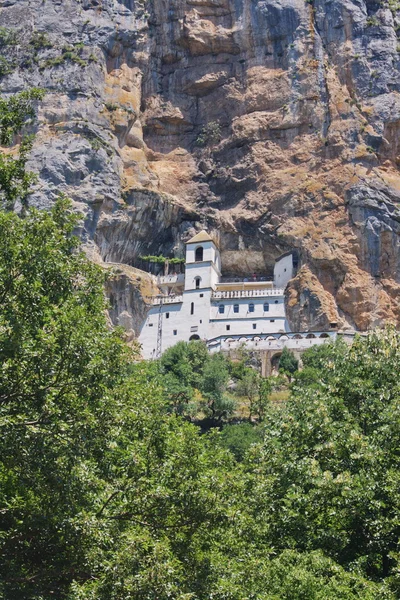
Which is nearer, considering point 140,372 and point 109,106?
point 140,372

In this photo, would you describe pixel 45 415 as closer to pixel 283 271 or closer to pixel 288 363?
pixel 288 363

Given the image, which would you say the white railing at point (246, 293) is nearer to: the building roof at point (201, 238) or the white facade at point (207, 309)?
the white facade at point (207, 309)

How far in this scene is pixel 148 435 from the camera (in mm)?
20891

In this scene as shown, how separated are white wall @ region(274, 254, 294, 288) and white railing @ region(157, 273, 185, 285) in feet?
26.9

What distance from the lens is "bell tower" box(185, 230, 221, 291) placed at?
73.1 meters

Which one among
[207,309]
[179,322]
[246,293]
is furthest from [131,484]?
[246,293]

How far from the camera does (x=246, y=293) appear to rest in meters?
71.3

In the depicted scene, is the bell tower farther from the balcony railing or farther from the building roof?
the balcony railing

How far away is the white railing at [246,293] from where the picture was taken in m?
70.4

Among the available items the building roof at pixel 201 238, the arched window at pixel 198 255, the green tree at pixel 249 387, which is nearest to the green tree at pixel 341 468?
the green tree at pixel 249 387

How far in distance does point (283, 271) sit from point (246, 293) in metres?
3.84

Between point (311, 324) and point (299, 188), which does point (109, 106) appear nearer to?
point (299, 188)

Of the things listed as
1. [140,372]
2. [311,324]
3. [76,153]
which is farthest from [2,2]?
[140,372]

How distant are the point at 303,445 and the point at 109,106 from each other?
2329 inches
